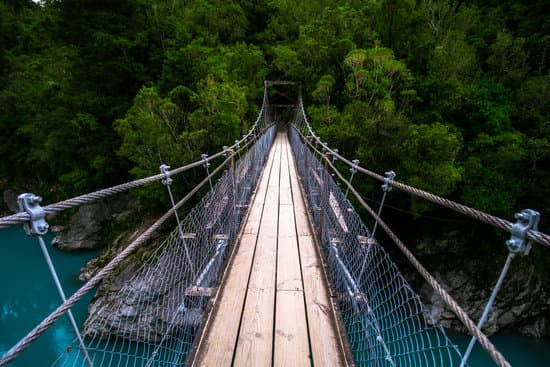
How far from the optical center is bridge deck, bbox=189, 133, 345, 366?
1.21 meters

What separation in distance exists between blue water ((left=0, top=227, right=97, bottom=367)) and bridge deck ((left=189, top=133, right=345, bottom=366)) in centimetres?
628

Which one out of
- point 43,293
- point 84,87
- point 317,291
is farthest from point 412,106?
point 43,293

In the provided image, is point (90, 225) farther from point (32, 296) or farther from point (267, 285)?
point (267, 285)

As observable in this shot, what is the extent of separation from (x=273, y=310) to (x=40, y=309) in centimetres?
960

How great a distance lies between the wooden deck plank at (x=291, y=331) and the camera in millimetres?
1199

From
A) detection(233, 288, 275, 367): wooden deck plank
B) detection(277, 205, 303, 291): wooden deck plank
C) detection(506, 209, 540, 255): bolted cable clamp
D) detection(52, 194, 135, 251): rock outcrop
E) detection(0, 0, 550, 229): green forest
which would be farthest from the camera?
detection(52, 194, 135, 251): rock outcrop

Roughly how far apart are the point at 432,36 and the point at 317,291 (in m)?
13.3

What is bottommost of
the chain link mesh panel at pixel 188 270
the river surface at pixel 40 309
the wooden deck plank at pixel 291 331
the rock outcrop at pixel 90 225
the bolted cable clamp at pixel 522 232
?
the river surface at pixel 40 309

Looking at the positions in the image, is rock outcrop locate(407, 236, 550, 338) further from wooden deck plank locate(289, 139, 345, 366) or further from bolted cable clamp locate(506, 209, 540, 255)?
bolted cable clamp locate(506, 209, 540, 255)

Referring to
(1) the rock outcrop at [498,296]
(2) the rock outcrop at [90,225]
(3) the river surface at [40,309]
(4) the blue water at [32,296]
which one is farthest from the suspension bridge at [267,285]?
(2) the rock outcrop at [90,225]

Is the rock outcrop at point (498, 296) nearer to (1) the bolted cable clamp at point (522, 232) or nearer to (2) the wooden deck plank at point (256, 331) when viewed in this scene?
(2) the wooden deck plank at point (256, 331)

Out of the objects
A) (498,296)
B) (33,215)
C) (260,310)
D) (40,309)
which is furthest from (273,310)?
(40,309)

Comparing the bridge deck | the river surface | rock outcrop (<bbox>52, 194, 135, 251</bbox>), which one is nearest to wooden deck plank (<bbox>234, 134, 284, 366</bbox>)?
the bridge deck

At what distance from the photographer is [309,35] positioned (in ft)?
41.7
